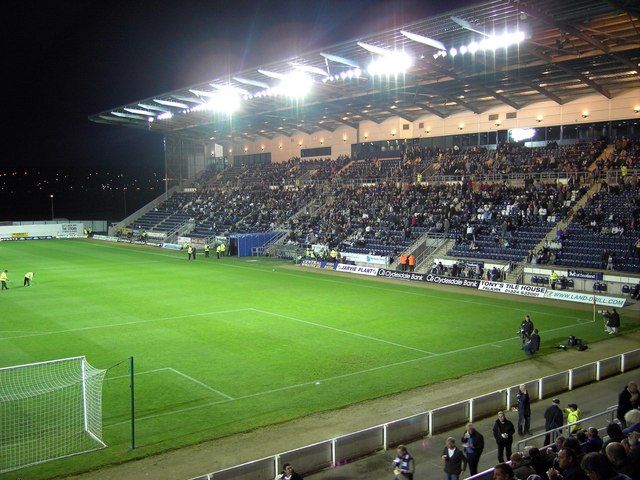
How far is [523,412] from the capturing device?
42.8 feet

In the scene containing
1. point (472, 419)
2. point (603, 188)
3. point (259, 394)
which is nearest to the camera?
point (472, 419)

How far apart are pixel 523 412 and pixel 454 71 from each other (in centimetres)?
3244

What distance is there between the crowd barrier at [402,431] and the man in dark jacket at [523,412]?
3.75 feet

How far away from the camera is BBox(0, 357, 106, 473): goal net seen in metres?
12.6

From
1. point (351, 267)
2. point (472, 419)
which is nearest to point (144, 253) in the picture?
point (351, 267)

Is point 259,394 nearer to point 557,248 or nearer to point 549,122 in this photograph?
point 557,248

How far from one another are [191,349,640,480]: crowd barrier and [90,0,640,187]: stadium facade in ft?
66.7

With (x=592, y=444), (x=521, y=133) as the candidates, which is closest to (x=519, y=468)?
(x=592, y=444)

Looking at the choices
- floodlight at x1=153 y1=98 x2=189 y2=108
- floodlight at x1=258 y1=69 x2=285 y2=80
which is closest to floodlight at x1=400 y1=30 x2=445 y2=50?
floodlight at x1=258 y1=69 x2=285 y2=80

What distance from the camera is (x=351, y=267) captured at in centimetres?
4172

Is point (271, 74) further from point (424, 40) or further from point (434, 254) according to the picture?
point (434, 254)

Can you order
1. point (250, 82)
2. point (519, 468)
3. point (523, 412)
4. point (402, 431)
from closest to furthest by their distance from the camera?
point (519, 468) → point (402, 431) → point (523, 412) → point (250, 82)

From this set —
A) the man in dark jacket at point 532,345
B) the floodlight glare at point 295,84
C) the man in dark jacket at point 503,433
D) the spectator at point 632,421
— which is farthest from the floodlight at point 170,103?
the spectator at point 632,421

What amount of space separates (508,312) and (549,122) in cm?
2662
